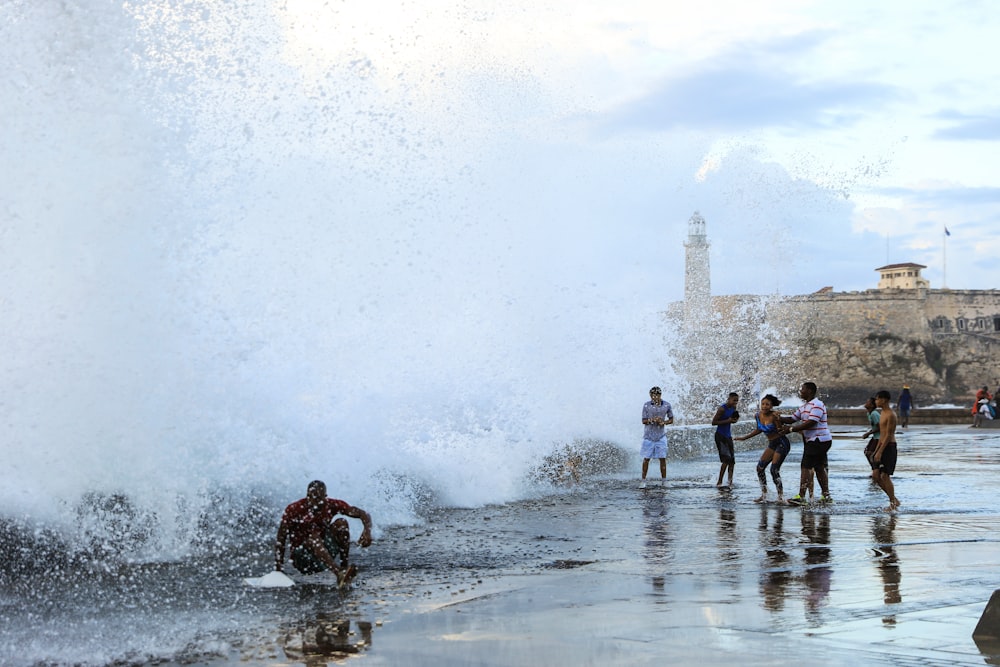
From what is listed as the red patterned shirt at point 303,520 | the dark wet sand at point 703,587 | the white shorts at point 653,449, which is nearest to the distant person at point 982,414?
the white shorts at point 653,449

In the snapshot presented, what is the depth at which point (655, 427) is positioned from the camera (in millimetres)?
15070

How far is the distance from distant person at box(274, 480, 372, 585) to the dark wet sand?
23.0 inches

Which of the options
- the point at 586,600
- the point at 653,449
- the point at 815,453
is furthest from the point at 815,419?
the point at 586,600

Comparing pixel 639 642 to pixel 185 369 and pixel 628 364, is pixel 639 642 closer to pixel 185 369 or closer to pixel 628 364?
pixel 185 369

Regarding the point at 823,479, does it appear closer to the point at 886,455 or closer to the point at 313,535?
the point at 886,455

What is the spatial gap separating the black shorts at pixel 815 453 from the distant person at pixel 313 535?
579cm

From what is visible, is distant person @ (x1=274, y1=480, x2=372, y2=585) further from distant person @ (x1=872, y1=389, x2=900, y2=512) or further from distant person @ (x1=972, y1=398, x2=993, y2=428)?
distant person @ (x1=972, y1=398, x2=993, y2=428)

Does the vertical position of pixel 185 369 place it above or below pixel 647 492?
above

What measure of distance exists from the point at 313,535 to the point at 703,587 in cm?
255

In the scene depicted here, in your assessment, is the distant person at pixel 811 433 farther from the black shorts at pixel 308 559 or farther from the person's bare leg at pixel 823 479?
the black shorts at pixel 308 559

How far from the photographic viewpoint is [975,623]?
5520 millimetres

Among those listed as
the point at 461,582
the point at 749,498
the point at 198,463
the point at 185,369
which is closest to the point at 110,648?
the point at 461,582

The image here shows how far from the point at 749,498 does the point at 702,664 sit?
8.39 m

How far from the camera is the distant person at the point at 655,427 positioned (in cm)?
1484
